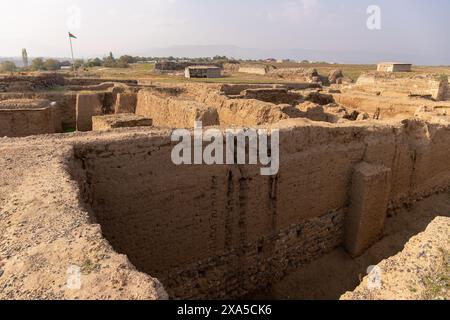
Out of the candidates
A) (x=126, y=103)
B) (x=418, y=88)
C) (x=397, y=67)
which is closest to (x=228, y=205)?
(x=126, y=103)

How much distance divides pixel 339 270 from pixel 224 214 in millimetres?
3315

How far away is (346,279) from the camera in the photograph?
741cm

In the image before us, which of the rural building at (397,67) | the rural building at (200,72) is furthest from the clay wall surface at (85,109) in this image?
the rural building at (397,67)

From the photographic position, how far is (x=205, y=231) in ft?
20.0

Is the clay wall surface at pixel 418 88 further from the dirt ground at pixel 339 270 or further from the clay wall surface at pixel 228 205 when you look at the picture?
the clay wall surface at pixel 228 205

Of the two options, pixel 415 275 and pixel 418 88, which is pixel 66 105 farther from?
pixel 418 88

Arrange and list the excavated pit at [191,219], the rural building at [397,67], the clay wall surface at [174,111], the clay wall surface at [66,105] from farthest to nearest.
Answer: the rural building at [397,67] < the clay wall surface at [66,105] < the clay wall surface at [174,111] < the excavated pit at [191,219]

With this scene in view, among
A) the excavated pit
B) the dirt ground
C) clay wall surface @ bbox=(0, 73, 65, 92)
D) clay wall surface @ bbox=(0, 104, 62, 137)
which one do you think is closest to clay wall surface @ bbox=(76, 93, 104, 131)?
clay wall surface @ bbox=(0, 104, 62, 137)

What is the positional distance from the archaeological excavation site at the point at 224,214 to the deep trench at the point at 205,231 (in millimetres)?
22

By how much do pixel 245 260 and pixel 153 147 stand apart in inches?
113

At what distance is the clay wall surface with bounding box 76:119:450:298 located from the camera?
532 centimetres

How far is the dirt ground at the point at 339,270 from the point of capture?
7059 mm

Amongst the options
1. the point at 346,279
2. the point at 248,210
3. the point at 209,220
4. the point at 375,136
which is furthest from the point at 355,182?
the point at 209,220
